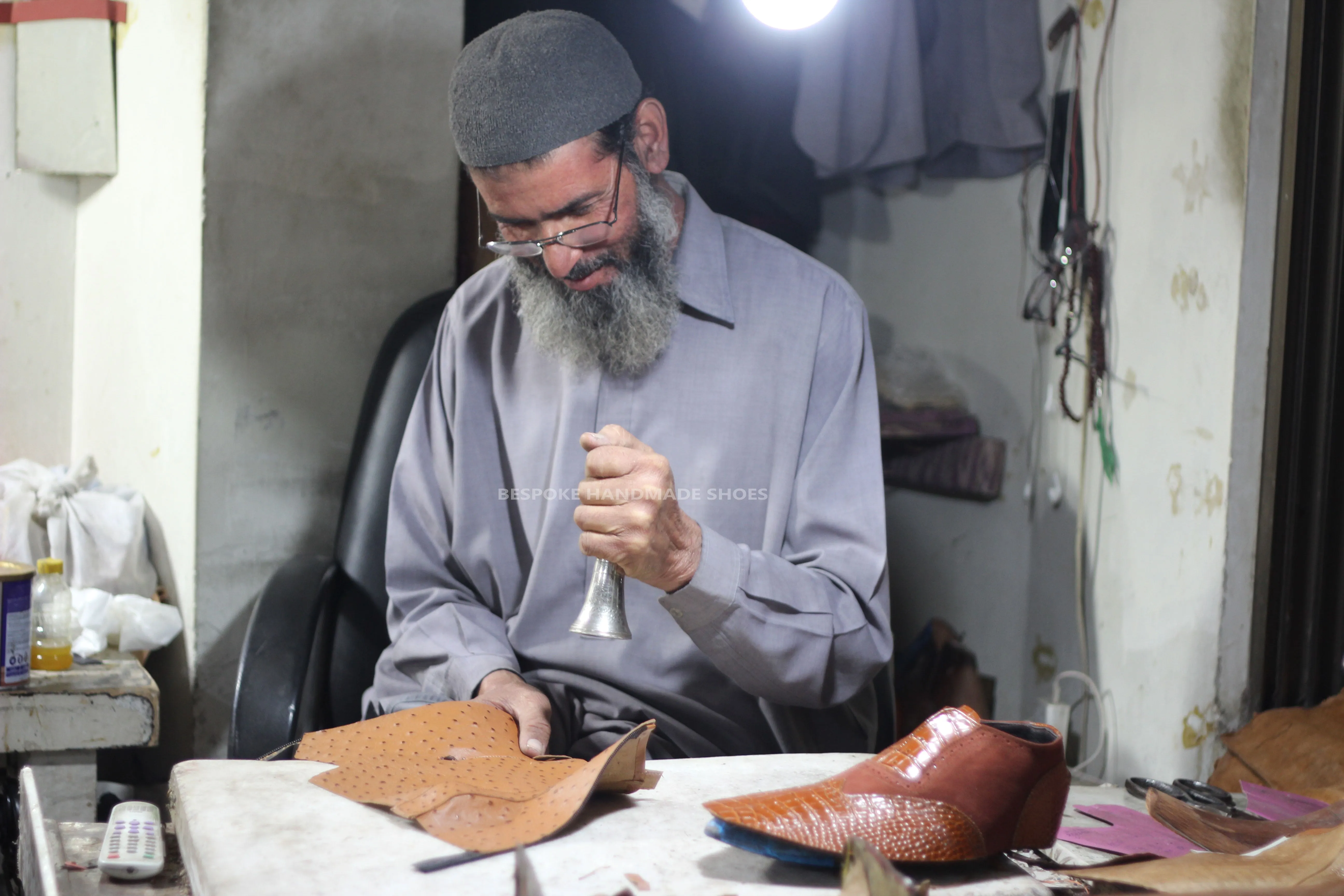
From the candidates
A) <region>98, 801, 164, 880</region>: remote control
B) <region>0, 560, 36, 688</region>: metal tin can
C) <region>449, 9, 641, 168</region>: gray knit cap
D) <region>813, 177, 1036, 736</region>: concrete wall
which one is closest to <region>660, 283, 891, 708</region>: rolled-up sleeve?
<region>449, 9, 641, 168</region>: gray knit cap

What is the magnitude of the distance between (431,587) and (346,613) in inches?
10.1

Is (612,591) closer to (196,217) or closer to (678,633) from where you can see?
(678,633)

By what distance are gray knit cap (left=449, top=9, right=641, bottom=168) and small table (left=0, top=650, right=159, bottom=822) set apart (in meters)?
1.06

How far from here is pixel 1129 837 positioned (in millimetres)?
1121

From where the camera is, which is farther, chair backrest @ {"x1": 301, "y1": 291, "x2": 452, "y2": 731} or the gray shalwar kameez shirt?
chair backrest @ {"x1": 301, "y1": 291, "x2": 452, "y2": 731}

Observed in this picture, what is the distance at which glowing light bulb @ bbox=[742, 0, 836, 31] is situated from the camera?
2.11m

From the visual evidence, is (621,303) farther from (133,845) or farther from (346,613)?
(133,845)

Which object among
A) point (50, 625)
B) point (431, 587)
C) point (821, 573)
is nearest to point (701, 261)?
point (821, 573)

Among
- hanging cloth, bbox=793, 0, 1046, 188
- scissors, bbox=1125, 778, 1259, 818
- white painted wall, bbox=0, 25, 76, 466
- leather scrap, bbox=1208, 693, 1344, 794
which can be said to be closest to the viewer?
scissors, bbox=1125, 778, 1259, 818

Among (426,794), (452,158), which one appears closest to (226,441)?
(452,158)

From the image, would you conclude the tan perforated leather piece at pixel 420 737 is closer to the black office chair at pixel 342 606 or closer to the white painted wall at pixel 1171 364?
the black office chair at pixel 342 606

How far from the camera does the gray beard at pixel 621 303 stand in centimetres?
162

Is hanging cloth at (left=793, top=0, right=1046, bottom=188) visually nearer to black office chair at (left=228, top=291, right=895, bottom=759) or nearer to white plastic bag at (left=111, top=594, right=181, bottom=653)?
black office chair at (left=228, top=291, right=895, bottom=759)

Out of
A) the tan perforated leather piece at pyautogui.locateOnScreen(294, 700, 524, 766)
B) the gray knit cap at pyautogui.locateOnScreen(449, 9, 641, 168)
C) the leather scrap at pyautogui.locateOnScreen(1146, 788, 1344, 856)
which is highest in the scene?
the gray knit cap at pyautogui.locateOnScreen(449, 9, 641, 168)
